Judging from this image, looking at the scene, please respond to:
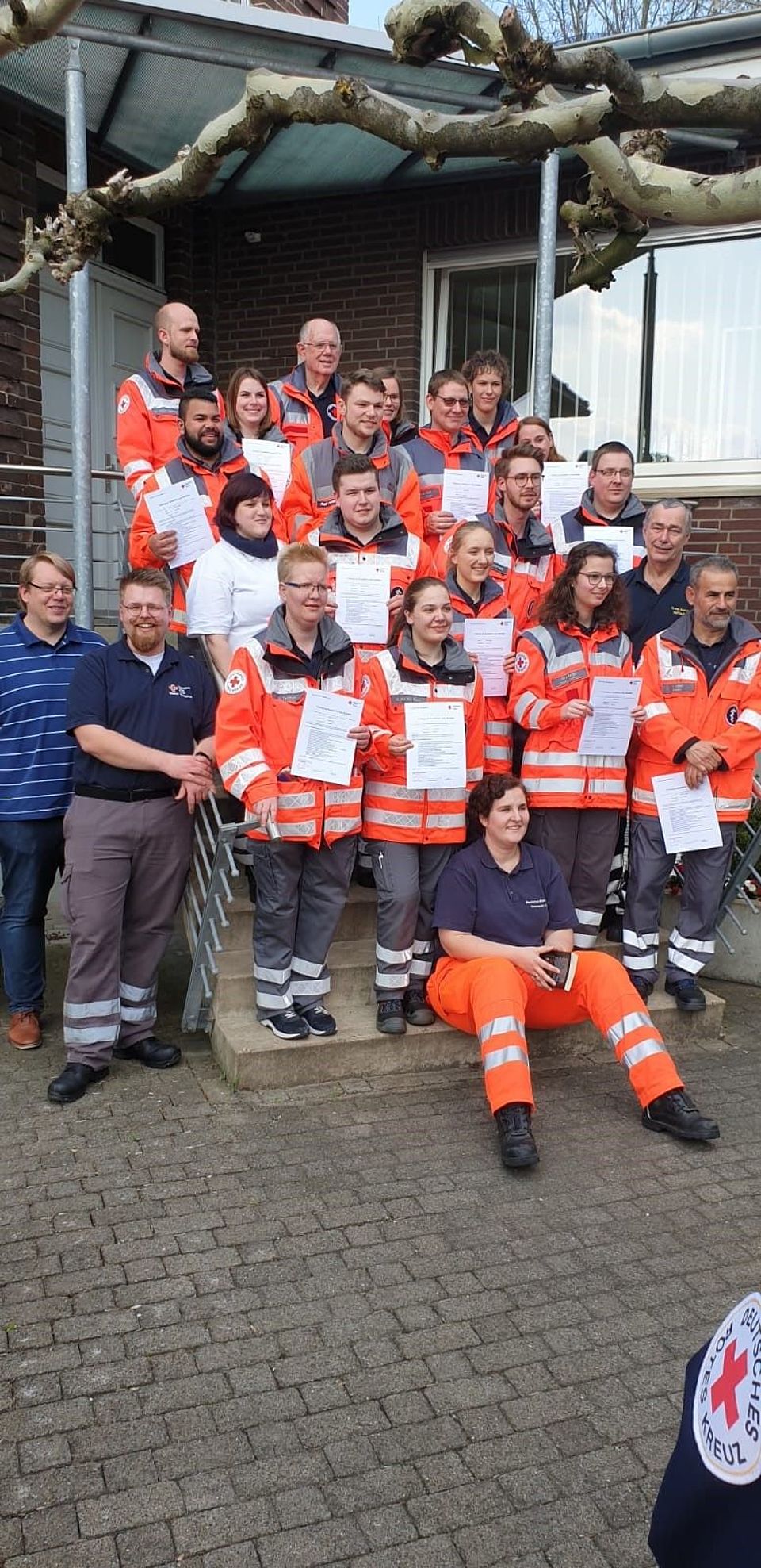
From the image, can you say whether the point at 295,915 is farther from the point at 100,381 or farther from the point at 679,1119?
the point at 100,381

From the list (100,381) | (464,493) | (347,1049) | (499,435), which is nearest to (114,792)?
(347,1049)

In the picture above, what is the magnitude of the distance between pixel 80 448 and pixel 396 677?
2838mm

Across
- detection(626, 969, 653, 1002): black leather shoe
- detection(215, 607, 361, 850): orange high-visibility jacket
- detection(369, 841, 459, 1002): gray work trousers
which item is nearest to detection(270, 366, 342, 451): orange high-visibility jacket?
detection(215, 607, 361, 850): orange high-visibility jacket

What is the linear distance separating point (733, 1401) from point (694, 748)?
4320 mm

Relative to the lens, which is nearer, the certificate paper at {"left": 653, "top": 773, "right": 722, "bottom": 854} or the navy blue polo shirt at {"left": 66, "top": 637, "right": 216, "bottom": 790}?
the navy blue polo shirt at {"left": 66, "top": 637, "right": 216, "bottom": 790}

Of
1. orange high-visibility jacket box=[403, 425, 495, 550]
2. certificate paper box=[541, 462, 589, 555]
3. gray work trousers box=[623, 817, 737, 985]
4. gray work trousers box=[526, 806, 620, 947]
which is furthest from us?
certificate paper box=[541, 462, 589, 555]

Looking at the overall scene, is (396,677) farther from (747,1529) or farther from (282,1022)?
(747,1529)

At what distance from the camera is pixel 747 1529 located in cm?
138

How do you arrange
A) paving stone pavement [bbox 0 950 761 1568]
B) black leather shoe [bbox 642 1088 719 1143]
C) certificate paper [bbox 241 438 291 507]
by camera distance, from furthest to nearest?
1. certificate paper [bbox 241 438 291 507]
2. black leather shoe [bbox 642 1088 719 1143]
3. paving stone pavement [bbox 0 950 761 1568]

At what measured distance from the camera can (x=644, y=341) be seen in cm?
973

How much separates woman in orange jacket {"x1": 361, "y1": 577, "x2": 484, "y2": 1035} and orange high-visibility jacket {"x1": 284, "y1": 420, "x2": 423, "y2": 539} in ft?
2.90

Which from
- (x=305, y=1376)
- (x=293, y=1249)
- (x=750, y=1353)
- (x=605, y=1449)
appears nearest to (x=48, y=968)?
(x=293, y=1249)

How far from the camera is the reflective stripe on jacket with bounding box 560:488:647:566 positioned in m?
6.34

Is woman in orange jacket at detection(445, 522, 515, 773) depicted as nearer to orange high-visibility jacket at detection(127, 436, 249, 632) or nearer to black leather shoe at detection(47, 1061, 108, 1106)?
orange high-visibility jacket at detection(127, 436, 249, 632)
